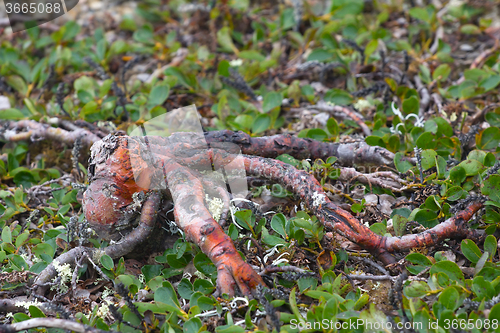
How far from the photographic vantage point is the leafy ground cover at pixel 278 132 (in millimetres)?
1636

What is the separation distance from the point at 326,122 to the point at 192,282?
143 cm

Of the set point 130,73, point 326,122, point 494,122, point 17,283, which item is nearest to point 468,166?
point 494,122

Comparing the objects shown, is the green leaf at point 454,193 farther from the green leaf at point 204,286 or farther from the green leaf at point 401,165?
the green leaf at point 204,286

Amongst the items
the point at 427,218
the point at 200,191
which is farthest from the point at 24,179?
the point at 427,218

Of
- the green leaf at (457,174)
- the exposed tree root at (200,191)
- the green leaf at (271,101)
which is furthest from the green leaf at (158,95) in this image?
the green leaf at (457,174)

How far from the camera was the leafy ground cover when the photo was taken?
1.64 meters

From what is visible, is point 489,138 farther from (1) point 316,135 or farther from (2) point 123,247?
(2) point 123,247

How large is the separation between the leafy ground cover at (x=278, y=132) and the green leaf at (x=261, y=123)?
0.02 m

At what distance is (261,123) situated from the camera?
2658 millimetres

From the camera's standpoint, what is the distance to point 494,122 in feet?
8.11

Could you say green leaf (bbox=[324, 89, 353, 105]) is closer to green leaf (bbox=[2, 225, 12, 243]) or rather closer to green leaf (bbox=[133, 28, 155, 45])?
green leaf (bbox=[133, 28, 155, 45])

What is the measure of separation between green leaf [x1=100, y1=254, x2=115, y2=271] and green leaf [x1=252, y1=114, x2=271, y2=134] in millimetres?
1240

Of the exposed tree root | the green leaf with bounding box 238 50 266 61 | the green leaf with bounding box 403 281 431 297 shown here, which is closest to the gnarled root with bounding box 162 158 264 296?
the exposed tree root

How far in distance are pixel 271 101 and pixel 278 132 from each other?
0.23 meters
